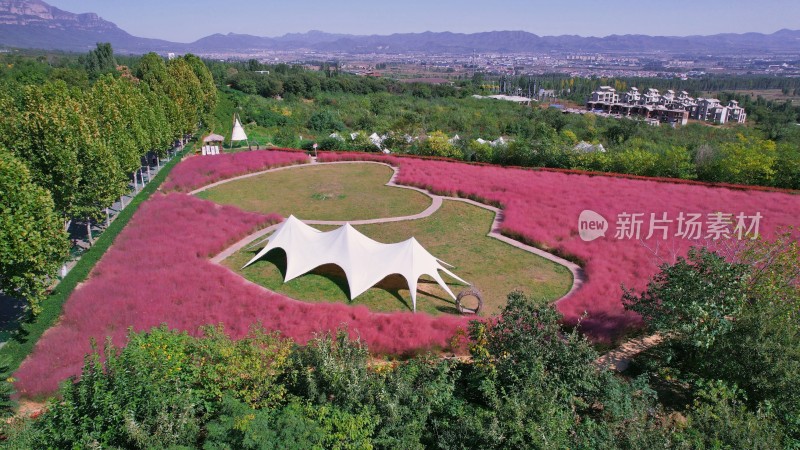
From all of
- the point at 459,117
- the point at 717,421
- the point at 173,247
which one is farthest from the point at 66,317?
the point at 459,117

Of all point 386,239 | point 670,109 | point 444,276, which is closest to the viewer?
point 444,276

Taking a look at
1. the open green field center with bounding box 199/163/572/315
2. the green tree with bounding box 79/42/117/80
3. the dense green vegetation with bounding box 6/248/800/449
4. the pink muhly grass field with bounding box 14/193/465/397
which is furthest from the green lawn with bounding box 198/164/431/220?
the green tree with bounding box 79/42/117/80

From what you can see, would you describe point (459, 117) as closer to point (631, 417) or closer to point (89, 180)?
point (89, 180)

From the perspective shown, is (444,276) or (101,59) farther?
(101,59)

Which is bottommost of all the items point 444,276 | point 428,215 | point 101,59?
point 444,276

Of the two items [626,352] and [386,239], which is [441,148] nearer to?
[386,239]

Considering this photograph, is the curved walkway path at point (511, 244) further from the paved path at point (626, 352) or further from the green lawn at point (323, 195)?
the green lawn at point (323, 195)

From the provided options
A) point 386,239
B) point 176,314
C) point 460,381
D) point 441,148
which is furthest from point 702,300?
point 441,148

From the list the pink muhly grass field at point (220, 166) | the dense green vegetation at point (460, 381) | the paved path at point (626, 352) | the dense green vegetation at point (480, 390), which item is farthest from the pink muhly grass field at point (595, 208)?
the pink muhly grass field at point (220, 166)
